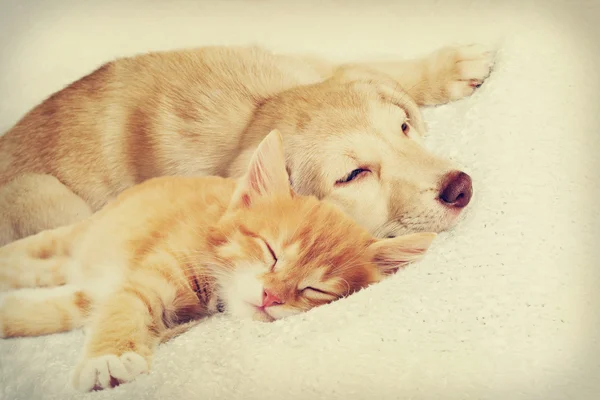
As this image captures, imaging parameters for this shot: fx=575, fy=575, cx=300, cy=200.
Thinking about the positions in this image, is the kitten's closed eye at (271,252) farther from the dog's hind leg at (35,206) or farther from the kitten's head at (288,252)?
the dog's hind leg at (35,206)

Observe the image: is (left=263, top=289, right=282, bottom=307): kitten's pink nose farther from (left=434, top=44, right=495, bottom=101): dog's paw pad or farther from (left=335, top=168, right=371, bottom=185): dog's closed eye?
(left=434, top=44, right=495, bottom=101): dog's paw pad

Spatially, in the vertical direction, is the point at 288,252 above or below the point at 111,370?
above

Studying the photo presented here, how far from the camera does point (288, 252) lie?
36.1 inches

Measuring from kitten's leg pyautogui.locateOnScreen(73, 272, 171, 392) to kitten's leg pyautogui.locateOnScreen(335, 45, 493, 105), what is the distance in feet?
1.73

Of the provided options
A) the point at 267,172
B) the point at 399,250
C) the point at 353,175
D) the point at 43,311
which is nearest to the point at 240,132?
the point at 267,172

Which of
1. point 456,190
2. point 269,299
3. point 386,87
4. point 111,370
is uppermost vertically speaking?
point 386,87

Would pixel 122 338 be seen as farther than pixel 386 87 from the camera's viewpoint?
No

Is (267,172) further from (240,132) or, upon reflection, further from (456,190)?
(456,190)

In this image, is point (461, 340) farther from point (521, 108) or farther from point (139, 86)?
point (139, 86)

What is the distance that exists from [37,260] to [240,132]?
16.3 inches

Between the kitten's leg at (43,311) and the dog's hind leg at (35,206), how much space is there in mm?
107

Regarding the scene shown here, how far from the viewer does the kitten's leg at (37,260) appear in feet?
3.22

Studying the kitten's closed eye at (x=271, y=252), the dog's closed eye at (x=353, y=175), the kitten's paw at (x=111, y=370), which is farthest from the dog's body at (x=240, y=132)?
the kitten's paw at (x=111, y=370)

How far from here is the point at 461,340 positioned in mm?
923
